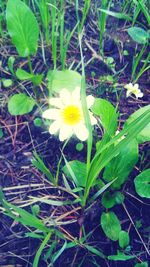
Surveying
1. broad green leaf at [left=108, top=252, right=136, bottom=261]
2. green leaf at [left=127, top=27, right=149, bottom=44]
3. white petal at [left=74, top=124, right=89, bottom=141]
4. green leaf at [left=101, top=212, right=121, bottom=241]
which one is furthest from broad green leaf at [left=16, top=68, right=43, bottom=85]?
broad green leaf at [left=108, top=252, right=136, bottom=261]

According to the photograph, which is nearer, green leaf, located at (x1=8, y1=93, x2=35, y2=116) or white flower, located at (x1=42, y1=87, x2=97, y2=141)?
white flower, located at (x1=42, y1=87, x2=97, y2=141)

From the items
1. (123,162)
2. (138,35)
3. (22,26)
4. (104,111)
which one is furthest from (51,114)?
(138,35)

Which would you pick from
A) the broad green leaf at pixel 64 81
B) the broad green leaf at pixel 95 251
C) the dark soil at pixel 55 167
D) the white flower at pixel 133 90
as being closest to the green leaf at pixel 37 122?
the dark soil at pixel 55 167

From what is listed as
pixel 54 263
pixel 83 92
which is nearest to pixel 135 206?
pixel 54 263

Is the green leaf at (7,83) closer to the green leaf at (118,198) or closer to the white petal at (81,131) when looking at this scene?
the white petal at (81,131)

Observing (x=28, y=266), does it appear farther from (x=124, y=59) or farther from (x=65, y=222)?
(x=124, y=59)

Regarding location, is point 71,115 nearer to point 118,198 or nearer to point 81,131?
point 81,131

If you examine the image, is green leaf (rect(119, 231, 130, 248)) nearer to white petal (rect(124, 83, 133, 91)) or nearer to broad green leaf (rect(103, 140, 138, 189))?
broad green leaf (rect(103, 140, 138, 189))
